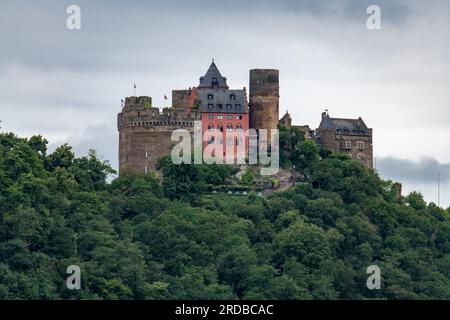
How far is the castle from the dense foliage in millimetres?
2091

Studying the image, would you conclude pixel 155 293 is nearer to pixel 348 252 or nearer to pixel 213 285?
pixel 213 285

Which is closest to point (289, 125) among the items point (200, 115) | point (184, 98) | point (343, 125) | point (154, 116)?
point (343, 125)

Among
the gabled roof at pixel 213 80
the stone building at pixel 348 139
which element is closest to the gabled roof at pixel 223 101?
the gabled roof at pixel 213 80

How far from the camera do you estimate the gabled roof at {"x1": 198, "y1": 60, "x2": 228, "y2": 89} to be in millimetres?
146000

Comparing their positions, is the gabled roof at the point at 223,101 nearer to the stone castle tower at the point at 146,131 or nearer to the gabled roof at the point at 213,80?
the stone castle tower at the point at 146,131

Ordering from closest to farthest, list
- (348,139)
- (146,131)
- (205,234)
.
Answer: (205,234)
(146,131)
(348,139)

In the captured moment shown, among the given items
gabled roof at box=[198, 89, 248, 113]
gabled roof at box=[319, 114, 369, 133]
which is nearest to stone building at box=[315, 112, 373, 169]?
gabled roof at box=[319, 114, 369, 133]

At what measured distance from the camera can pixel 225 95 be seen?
474 feet

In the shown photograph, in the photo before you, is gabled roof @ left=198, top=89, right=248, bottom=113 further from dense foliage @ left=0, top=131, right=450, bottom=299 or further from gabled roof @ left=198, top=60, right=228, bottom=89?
dense foliage @ left=0, top=131, right=450, bottom=299

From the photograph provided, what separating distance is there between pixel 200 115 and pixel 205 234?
11298 mm

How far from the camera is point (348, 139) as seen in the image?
150000 millimetres

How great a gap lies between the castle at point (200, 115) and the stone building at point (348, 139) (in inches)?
215

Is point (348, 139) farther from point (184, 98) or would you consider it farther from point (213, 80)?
point (184, 98)

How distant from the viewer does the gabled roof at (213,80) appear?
146 m
